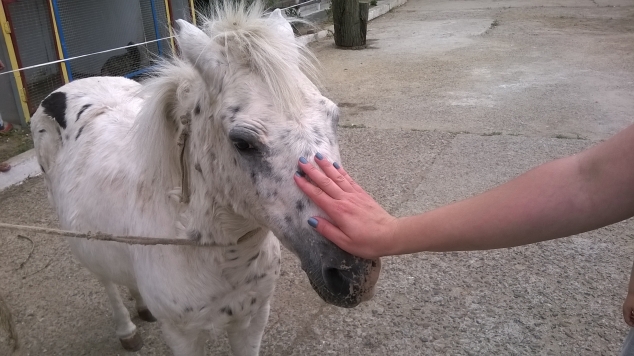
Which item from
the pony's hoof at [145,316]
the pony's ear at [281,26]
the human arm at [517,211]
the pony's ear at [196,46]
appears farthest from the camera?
the pony's hoof at [145,316]

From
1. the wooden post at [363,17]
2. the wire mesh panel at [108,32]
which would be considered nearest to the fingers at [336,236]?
the wire mesh panel at [108,32]

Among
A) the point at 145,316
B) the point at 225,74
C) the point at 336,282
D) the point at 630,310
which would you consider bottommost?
the point at 145,316

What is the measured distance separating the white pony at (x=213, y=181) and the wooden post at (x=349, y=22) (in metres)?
7.71

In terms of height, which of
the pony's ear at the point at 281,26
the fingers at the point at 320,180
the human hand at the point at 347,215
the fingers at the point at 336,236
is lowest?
the fingers at the point at 336,236

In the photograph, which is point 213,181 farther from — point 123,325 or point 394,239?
point 123,325

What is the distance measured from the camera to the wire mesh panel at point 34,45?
550 cm

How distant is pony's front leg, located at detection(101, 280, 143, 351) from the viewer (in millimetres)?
2668

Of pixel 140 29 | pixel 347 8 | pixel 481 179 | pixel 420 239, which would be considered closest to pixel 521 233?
pixel 420 239

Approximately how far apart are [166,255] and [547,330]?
2017 mm

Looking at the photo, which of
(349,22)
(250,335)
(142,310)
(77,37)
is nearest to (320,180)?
(250,335)

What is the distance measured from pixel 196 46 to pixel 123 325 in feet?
5.76

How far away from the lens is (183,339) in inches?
77.0

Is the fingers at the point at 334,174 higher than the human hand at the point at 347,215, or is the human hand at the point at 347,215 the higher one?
the fingers at the point at 334,174

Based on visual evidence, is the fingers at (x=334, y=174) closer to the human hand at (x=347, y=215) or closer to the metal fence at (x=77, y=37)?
the human hand at (x=347, y=215)
